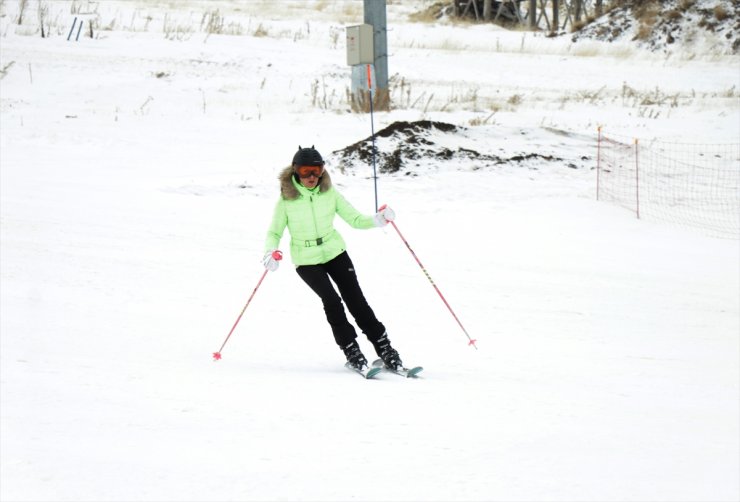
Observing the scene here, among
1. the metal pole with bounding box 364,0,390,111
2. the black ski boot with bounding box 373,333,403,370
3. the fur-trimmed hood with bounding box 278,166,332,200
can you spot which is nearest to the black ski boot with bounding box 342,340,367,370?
the black ski boot with bounding box 373,333,403,370

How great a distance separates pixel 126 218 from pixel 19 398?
6262mm

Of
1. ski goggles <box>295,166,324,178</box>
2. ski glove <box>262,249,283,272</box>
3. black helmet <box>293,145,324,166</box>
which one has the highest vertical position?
black helmet <box>293,145,324,166</box>

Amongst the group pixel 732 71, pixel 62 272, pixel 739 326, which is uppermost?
pixel 732 71

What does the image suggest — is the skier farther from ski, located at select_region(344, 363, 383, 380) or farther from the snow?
the snow

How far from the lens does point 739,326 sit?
9250 mm

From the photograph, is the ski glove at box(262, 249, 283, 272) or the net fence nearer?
the ski glove at box(262, 249, 283, 272)

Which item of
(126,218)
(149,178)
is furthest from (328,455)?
(149,178)

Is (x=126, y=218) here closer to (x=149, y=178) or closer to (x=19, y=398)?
(x=149, y=178)

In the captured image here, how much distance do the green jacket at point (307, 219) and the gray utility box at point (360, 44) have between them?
33.7ft

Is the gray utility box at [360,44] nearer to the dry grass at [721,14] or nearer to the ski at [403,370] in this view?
the ski at [403,370]

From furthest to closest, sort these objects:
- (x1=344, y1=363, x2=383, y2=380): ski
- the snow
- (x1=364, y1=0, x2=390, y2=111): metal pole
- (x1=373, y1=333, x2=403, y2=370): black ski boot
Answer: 1. (x1=364, y1=0, x2=390, y2=111): metal pole
2. (x1=373, y1=333, x2=403, y2=370): black ski boot
3. (x1=344, y1=363, x2=383, y2=380): ski
4. the snow

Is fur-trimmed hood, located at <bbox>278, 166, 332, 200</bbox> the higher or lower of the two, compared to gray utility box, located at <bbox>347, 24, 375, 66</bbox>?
lower

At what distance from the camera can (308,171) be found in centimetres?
648

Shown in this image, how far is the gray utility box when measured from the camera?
16578 mm
